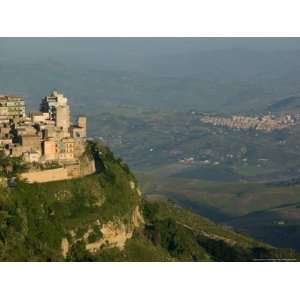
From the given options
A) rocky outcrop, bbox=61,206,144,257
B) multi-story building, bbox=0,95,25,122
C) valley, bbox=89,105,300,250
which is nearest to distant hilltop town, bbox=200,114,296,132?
valley, bbox=89,105,300,250

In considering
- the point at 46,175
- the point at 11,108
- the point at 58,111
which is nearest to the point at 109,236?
the point at 46,175

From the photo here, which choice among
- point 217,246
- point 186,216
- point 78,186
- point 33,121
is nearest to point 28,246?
point 78,186

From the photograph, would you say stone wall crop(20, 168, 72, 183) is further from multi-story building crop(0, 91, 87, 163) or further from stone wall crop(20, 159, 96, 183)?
multi-story building crop(0, 91, 87, 163)

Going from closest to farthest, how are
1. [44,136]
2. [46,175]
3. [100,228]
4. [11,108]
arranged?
[100,228], [46,175], [44,136], [11,108]

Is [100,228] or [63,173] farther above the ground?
[63,173]

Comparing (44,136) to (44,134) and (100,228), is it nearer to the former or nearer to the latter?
(44,134)

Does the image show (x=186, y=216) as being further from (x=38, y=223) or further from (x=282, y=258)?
(x=38, y=223)
